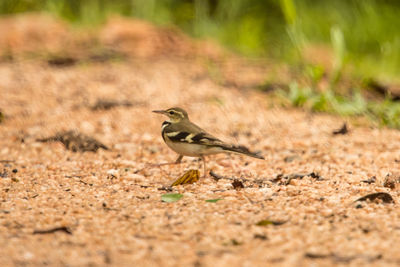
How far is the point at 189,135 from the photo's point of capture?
4375 mm

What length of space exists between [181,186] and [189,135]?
520mm

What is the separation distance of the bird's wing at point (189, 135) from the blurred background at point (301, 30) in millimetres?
2440

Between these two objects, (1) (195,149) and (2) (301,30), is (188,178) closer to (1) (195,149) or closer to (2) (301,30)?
(1) (195,149)

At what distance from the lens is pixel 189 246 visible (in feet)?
9.28

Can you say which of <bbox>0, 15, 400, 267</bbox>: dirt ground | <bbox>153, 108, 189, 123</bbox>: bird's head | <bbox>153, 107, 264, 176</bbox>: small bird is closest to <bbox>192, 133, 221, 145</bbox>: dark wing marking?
<bbox>153, 107, 264, 176</bbox>: small bird

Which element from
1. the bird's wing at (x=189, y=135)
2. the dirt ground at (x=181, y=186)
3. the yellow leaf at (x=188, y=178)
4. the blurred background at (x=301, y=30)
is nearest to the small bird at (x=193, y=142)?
the bird's wing at (x=189, y=135)

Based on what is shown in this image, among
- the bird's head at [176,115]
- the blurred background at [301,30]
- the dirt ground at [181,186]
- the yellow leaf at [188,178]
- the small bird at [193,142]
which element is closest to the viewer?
the dirt ground at [181,186]

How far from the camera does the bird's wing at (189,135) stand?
430 cm

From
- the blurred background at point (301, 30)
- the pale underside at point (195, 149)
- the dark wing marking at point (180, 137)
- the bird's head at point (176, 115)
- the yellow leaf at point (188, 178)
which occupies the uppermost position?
the blurred background at point (301, 30)

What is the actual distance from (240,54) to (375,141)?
411 cm

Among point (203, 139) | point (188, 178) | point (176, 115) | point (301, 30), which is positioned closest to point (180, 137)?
point (203, 139)

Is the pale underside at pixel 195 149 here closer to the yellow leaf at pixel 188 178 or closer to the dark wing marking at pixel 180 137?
the dark wing marking at pixel 180 137

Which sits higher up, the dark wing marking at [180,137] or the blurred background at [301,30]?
the blurred background at [301,30]

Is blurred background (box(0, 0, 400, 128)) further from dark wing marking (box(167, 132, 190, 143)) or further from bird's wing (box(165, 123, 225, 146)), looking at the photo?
dark wing marking (box(167, 132, 190, 143))
